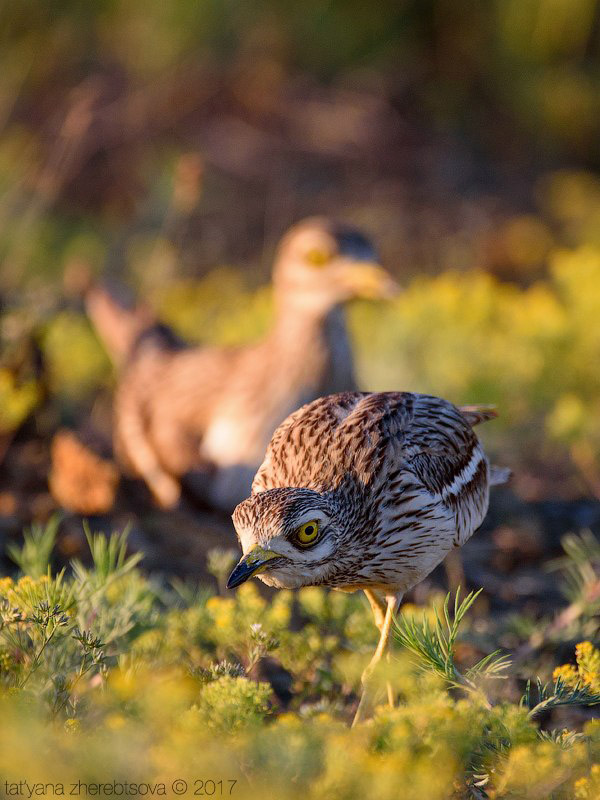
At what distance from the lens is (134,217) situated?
8586mm

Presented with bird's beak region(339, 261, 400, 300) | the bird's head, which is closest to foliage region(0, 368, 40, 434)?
bird's beak region(339, 261, 400, 300)

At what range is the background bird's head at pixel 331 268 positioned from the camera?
15.2 ft

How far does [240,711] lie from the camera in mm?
2143

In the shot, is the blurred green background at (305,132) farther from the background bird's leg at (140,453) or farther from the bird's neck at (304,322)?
the bird's neck at (304,322)

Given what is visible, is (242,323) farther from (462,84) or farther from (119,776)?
(462,84)

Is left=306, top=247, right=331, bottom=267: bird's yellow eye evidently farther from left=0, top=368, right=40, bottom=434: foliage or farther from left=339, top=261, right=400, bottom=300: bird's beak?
left=0, top=368, right=40, bottom=434: foliage

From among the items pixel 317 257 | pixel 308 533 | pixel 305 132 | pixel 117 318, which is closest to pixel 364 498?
pixel 308 533

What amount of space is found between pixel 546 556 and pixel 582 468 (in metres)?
0.60

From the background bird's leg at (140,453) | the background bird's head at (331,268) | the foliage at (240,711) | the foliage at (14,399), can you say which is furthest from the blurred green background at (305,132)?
the foliage at (240,711)

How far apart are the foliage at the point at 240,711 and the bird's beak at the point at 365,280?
Answer: 185cm

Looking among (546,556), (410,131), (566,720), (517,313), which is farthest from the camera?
(410,131)

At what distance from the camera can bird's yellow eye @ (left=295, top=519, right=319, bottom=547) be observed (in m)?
2.39

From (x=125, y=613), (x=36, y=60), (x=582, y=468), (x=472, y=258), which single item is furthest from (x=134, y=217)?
(x=125, y=613)

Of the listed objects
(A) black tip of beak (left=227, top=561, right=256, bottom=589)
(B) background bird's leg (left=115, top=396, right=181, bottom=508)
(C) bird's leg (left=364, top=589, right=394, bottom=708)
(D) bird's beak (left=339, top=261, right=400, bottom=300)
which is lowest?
(B) background bird's leg (left=115, top=396, right=181, bottom=508)
